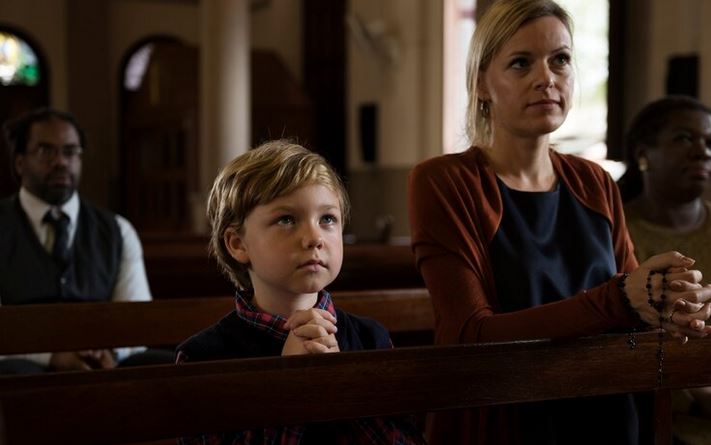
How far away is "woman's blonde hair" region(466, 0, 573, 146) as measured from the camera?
1838 millimetres

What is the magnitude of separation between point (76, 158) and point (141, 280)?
540 mm

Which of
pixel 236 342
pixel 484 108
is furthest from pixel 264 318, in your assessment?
pixel 484 108

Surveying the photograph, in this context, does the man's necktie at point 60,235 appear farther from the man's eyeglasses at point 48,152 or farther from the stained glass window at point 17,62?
the stained glass window at point 17,62

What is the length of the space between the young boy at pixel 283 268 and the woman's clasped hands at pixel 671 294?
18.4 inches

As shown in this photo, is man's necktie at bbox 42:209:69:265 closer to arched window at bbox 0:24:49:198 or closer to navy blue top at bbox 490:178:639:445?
navy blue top at bbox 490:178:639:445

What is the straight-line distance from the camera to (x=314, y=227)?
1.60 meters

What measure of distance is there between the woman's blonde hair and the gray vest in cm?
183

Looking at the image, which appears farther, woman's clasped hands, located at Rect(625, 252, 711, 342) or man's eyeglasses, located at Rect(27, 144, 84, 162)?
man's eyeglasses, located at Rect(27, 144, 84, 162)

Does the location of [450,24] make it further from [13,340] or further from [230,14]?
[13,340]

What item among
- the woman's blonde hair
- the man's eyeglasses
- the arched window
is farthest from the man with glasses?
the arched window

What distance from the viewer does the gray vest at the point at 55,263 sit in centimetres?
320

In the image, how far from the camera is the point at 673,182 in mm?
2549

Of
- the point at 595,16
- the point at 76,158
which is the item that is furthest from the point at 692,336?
the point at 595,16

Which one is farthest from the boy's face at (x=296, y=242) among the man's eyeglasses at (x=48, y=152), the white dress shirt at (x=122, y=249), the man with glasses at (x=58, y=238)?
the man's eyeglasses at (x=48, y=152)
